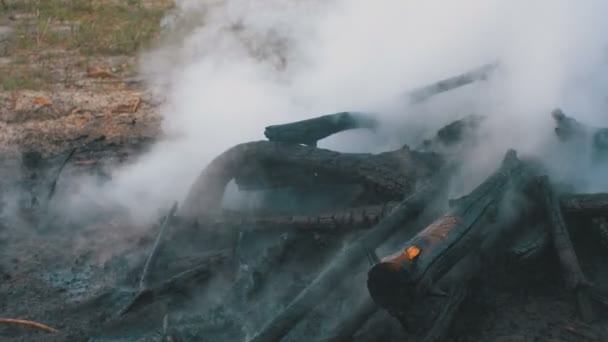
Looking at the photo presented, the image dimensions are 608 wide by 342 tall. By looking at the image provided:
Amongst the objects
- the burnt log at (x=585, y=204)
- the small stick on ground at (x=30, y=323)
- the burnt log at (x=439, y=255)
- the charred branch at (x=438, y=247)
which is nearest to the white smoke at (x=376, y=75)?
the burnt log at (x=585, y=204)

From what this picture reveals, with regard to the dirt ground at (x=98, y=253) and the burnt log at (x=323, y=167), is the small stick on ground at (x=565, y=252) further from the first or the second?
the burnt log at (x=323, y=167)

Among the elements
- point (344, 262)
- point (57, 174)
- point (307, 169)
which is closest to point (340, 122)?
point (307, 169)

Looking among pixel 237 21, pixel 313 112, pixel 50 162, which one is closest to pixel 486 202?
pixel 313 112

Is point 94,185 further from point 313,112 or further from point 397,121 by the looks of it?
point 397,121

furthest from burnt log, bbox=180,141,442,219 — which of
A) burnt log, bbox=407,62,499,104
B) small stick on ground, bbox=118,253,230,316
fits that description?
burnt log, bbox=407,62,499,104

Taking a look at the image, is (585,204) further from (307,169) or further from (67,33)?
(67,33)
